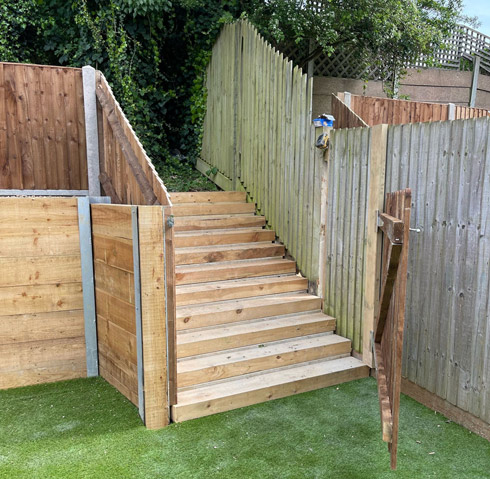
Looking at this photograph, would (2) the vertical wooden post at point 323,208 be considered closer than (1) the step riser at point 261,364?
No

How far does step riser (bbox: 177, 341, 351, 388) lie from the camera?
135 inches

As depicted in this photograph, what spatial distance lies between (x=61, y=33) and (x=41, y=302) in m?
5.07

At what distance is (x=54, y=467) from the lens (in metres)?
2.60

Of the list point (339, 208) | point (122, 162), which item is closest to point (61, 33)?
point (122, 162)

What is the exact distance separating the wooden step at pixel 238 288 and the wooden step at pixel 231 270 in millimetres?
54

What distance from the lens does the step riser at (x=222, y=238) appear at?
16.0ft

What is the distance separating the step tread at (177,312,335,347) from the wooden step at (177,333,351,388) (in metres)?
0.14

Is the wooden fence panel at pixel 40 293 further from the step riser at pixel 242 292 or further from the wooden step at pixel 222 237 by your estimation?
the wooden step at pixel 222 237

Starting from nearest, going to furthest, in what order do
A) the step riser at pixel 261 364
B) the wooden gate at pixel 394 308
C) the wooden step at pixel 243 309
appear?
the wooden gate at pixel 394 308, the step riser at pixel 261 364, the wooden step at pixel 243 309

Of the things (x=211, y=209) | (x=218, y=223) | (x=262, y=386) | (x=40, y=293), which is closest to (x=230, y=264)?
(x=218, y=223)

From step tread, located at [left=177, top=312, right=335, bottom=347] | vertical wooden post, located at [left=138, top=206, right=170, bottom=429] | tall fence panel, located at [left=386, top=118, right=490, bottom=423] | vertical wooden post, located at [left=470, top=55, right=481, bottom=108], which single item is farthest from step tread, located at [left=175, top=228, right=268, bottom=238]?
vertical wooden post, located at [left=470, top=55, right=481, bottom=108]

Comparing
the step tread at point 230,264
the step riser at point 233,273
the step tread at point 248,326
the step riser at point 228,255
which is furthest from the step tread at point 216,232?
the step tread at point 248,326

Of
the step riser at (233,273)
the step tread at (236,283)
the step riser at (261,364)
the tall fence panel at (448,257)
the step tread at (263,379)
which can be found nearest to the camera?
the tall fence panel at (448,257)

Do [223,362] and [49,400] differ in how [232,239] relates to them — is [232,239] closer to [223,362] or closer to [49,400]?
[223,362]
